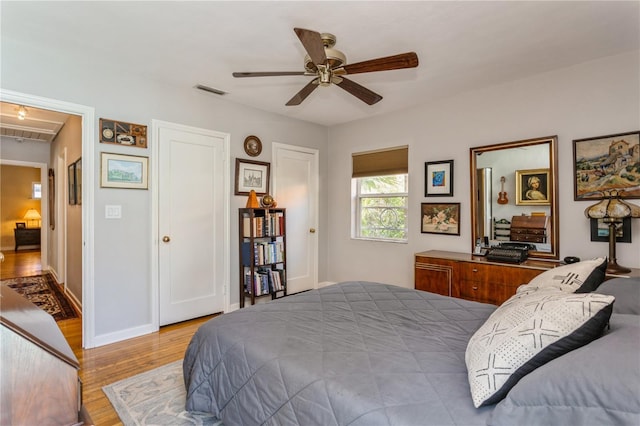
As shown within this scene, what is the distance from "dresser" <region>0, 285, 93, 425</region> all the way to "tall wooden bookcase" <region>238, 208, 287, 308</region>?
3.28m

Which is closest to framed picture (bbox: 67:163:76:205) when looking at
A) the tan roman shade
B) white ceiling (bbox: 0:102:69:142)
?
white ceiling (bbox: 0:102:69:142)

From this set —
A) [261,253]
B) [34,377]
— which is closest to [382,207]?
[261,253]

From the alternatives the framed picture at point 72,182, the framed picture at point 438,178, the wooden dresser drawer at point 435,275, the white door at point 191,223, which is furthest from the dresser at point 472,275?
the framed picture at point 72,182

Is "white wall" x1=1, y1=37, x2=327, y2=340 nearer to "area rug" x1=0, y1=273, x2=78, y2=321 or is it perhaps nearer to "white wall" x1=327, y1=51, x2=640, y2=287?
"area rug" x1=0, y1=273, x2=78, y2=321

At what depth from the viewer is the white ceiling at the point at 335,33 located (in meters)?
2.19

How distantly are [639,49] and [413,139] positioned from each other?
2111 millimetres

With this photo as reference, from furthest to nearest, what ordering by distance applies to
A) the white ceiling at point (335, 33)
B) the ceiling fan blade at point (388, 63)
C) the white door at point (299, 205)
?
the white door at point (299, 205) < the white ceiling at point (335, 33) < the ceiling fan blade at point (388, 63)

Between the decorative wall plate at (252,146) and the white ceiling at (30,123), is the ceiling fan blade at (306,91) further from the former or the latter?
the white ceiling at (30,123)

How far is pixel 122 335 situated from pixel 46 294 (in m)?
2.49

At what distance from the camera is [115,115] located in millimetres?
3125

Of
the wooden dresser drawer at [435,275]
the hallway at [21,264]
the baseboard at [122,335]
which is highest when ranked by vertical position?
the wooden dresser drawer at [435,275]

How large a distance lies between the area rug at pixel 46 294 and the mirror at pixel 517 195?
15.6 feet

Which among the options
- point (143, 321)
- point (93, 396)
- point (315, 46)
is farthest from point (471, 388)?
point (143, 321)

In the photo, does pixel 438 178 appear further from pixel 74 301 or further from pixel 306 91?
pixel 74 301
